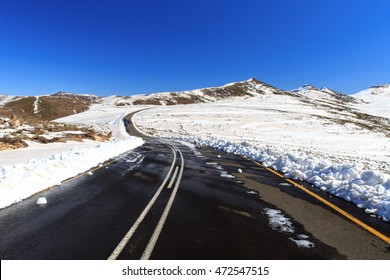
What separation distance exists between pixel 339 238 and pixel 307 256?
118 centimetres

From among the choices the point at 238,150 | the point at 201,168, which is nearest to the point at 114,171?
the point at 201,168

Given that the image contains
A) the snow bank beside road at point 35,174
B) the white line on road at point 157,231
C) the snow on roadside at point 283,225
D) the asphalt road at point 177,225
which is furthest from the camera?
the snow bank beside road at point 35,174

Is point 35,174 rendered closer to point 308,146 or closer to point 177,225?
point 177,225

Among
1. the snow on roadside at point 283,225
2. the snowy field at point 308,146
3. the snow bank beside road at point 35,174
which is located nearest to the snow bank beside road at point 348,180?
the snowy field at point 308,146

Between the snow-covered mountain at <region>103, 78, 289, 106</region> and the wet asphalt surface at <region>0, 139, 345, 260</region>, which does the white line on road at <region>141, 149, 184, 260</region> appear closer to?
the wet asphalt surface at <region>0, 139, 345, 260</region>

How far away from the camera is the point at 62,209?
7.18m

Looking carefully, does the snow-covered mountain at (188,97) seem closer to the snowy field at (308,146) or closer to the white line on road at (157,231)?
the snowy field at (308,146)

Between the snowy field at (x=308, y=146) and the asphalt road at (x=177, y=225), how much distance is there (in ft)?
4.61

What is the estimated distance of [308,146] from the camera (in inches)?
1489

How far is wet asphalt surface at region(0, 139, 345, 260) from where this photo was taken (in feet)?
15.4

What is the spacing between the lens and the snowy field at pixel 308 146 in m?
8.71

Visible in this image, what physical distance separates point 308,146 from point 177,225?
35.2m

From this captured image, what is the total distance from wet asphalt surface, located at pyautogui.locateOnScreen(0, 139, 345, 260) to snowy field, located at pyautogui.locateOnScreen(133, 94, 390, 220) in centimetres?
299
